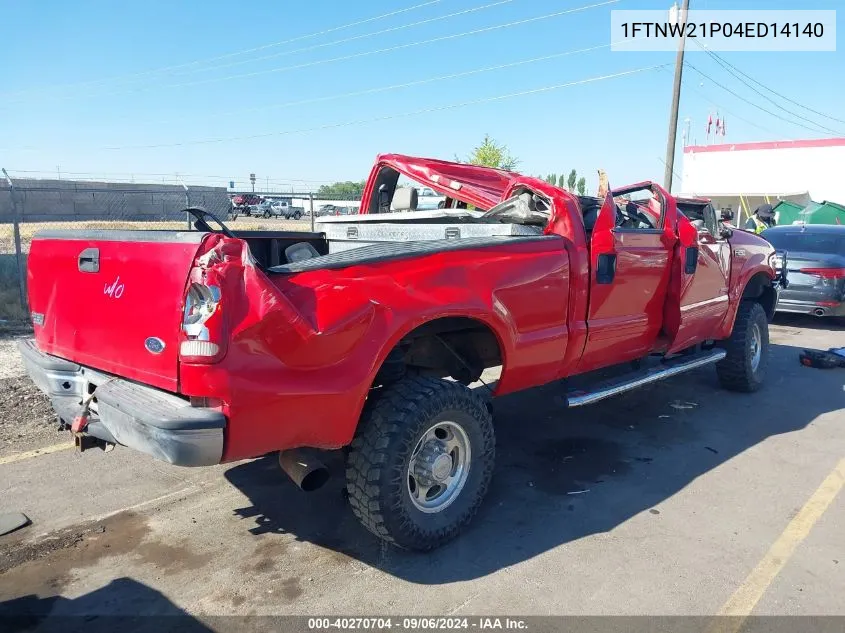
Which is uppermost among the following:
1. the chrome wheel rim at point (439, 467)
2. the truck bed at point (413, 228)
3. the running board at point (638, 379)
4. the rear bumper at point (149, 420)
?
the truck bed at point (413, 228)

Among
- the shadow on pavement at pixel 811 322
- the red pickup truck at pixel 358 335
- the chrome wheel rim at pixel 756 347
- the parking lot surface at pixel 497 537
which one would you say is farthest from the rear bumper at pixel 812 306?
the red pickup truck at pixel 358 335

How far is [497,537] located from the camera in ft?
11.9

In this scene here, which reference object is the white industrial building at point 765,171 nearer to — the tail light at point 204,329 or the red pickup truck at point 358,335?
the red pickup truck at point 358,335

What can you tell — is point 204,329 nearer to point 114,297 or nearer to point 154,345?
point 154,345

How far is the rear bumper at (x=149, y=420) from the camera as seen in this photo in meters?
2.62

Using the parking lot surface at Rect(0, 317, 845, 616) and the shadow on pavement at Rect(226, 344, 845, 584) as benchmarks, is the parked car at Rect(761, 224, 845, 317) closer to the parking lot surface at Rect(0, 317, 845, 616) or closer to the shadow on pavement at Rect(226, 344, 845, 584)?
the shadow on pavement at Rect(226, 344, 845, 584)

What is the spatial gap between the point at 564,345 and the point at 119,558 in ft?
9.16

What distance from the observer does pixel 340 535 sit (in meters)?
3.61

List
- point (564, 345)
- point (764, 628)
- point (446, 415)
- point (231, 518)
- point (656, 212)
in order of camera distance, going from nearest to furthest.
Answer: point (764, 628), point (446, 415), point (231, 518), point (564, 345), point (656, 212)

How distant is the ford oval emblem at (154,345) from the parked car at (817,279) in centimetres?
965

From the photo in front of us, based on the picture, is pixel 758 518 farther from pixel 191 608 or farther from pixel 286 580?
pixel 191 608

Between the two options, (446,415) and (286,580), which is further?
(446,415)

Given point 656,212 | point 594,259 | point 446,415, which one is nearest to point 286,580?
point 446,415

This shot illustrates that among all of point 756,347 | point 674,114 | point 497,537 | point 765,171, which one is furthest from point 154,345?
point 765,171
